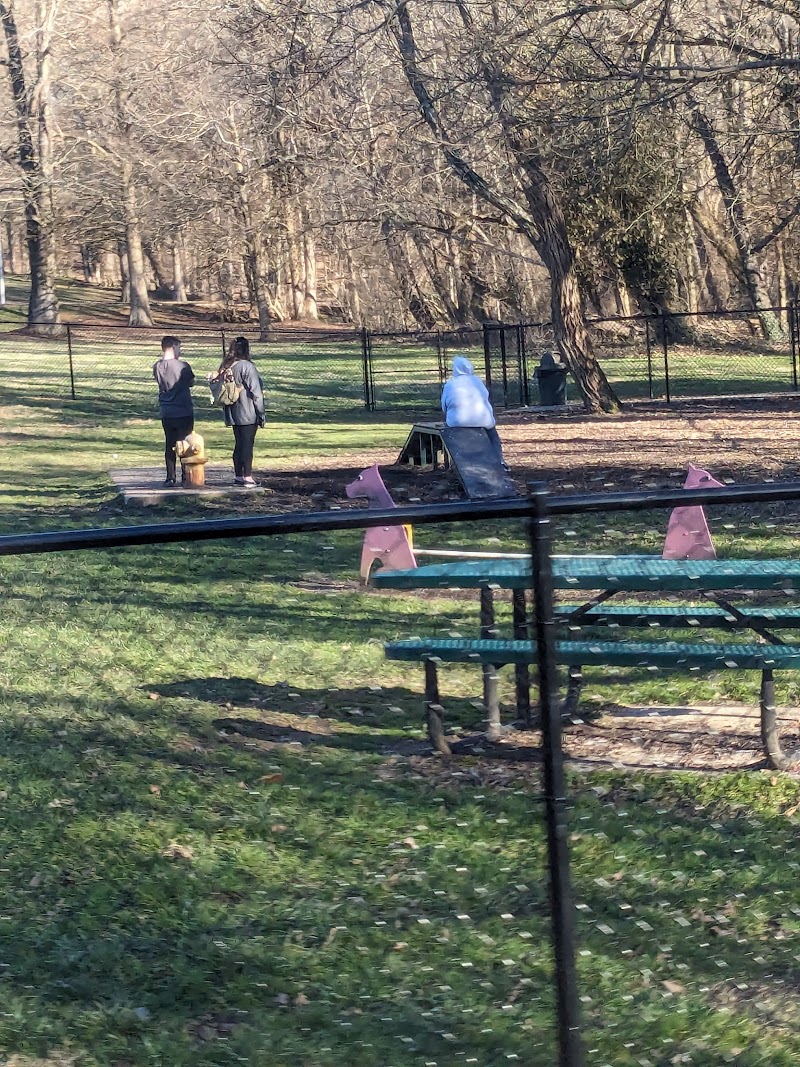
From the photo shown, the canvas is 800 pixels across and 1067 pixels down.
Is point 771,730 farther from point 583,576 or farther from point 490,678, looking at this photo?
point 490,678

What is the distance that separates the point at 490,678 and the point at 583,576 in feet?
1.10

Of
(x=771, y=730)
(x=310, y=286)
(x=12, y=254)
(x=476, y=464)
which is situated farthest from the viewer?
(x=12, y=254)

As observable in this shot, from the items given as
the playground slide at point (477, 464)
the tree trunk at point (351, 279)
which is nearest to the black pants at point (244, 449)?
the playground slide at point (477, 464)

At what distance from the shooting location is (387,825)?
2795 mm

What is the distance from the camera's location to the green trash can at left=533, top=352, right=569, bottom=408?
2330 cm

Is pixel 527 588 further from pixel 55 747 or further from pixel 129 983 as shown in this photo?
pixel 129 983

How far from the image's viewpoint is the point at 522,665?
9.43 ft

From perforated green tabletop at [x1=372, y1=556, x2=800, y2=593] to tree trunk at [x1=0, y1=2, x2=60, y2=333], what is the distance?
122 feet

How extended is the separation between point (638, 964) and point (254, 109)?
19.2m

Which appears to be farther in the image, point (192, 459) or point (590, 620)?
point (192, 459)

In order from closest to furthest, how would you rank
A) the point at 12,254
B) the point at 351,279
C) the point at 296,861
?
the point at 296,861, the point at 351,279, the point at 12,254

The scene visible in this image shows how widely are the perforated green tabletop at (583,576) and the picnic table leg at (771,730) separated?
0.30 meters

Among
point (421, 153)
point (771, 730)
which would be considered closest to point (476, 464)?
point (771, 730)

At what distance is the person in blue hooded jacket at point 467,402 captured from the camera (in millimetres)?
12875
